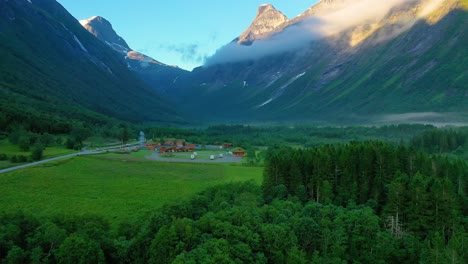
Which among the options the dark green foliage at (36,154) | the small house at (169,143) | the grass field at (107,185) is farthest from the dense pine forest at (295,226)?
the small house at (169,143)

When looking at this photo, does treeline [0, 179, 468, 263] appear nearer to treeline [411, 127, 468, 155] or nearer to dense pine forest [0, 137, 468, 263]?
dense pine forest [0, 137, 468, 263]

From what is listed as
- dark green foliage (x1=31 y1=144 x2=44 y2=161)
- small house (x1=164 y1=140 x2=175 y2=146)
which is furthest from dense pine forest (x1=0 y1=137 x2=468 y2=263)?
small house (x1=164 y1=140 x2=175 y2=146)

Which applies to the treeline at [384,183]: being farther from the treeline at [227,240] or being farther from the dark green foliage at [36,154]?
the dark green foliage at [36,154]

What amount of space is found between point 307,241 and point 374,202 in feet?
66.4

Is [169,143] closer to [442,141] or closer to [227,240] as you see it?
[442,141]

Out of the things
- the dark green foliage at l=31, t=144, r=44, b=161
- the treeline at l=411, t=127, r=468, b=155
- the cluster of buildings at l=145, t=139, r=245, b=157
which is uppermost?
the treeline at l=411, t=127, r=468, b=155

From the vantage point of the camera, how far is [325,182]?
6594 cm

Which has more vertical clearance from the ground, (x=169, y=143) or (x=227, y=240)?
(x=169, y=143)

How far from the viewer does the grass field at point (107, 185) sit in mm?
59281

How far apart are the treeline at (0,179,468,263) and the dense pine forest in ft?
0.36

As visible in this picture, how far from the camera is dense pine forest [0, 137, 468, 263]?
140 ft

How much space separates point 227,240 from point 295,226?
9.92 metres

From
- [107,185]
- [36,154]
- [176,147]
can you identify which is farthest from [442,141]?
[36,154]

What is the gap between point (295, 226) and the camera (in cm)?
5000
